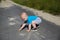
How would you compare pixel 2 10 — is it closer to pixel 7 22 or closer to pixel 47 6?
pixel 7 22

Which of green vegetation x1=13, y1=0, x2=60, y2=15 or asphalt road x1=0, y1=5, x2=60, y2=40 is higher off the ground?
green vegetation x1=13, y1=0, x2=60, y2=15

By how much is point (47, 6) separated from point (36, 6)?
0.05 meters

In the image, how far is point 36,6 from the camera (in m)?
0.99

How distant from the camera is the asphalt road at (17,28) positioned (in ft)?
3.13

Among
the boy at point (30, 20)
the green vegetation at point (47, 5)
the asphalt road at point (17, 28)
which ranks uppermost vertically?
the green vegetation at point (47, 5)

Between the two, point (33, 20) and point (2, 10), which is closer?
A: point (33, 20)

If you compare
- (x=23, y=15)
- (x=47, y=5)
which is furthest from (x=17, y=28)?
(x=47, y=5)

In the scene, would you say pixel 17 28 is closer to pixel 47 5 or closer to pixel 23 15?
pixel 23 15

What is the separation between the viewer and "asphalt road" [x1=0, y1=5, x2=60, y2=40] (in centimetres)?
96

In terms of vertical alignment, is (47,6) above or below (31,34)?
above

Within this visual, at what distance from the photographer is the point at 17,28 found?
991mm

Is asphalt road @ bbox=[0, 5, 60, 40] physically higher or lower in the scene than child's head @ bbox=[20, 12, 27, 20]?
lower

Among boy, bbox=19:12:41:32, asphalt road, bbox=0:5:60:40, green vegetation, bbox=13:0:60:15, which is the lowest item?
asphalt road, bbox=0:5:60:40

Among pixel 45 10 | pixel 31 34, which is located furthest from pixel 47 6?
pixel 31 34
